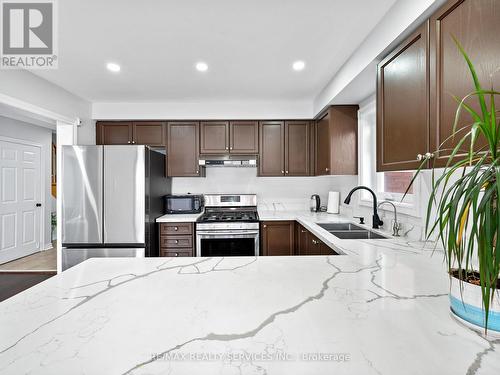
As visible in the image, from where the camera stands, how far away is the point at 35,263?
411 centimetres

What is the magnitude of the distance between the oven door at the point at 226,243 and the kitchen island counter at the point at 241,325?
6.14 ft

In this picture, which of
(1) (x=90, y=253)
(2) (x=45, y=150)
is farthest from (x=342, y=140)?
(2) (x=45, y=150)

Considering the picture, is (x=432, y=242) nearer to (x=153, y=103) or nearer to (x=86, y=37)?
(x=86, y=37)

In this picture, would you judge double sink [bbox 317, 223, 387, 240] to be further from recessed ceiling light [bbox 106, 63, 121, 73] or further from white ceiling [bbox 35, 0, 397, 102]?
recessed ceiling light [bbox 106, 63, 121, 73]

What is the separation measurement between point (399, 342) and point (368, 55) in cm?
186

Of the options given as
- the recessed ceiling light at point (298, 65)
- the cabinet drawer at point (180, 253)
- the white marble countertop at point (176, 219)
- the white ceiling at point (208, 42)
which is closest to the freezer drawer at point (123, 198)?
the white marble countertop at point (176, 219)

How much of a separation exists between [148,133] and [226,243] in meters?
1.82

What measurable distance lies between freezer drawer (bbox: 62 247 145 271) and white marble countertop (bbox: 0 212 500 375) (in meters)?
1.73

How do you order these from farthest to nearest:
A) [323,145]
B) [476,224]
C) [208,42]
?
1. [323,145]
2. [208,42]
3. [476,224]

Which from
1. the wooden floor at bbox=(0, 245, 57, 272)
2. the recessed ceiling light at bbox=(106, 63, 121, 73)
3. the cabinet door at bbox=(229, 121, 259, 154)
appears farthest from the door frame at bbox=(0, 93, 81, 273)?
the cabinet door at bbox=(229, 121, 259, 154)

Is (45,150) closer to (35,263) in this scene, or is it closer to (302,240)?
(35,263)

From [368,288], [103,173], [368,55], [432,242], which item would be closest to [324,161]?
[368,55]

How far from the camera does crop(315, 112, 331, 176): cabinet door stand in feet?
9.77

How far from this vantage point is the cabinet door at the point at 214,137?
11.3 feet
